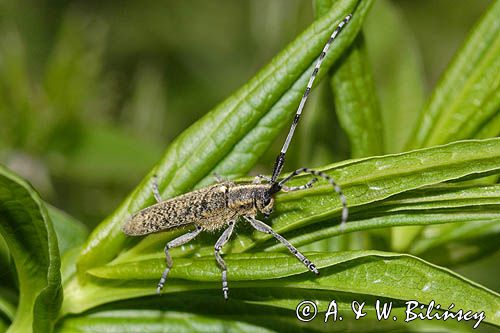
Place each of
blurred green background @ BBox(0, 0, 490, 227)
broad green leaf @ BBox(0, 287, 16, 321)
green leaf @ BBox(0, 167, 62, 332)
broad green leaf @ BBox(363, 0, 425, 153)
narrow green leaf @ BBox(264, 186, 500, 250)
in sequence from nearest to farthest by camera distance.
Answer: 1. green leaf @ BBox(0, 167, 62, 332)
2. narrow green leaf @ BBox(264, 186, 500, 250)
3. broad green leaf @ BBox(0, 287, 16, 321)
4. broad green leaf @ BBox(363, 0, 425, 153)
5. blurred green background @ BBox(0, 0, 490, 227)

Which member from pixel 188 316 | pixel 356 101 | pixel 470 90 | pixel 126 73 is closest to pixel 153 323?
pixel 188 316

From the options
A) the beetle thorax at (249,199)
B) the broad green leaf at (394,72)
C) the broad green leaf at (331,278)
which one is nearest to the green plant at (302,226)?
the broad green leaf at (331,278)

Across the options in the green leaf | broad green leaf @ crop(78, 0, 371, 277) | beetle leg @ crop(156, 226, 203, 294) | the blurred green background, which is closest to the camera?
the green leaf

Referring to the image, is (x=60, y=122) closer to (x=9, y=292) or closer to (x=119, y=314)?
(x=9, y=292)

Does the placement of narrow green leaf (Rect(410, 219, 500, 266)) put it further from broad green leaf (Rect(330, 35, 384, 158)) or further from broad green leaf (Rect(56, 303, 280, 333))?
broad green leaf (Rect(56, 303, 280, 333))

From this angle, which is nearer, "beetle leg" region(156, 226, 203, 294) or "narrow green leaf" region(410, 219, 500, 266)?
"beetle leg" region(156, 226, 203, 294)

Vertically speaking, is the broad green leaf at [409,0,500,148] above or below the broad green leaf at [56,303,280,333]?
above

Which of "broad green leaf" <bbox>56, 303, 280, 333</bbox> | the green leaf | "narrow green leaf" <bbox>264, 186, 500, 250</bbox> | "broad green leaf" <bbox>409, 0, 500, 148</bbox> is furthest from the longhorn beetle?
"broad green leaf" <bbox>409, 0, 500, 148</bbox>

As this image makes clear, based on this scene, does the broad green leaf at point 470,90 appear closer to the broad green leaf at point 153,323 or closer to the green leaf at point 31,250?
the broad green leaf at point 153,323

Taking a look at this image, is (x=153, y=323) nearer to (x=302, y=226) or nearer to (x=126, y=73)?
(x=302, y=226)
